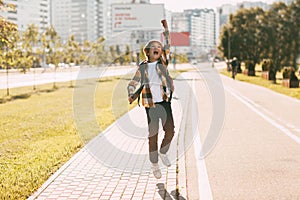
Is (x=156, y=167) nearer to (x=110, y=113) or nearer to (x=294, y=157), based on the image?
(x=294, y=157)

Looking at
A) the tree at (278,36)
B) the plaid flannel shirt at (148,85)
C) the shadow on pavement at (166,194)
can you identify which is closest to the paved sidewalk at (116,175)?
the shadow on pavement at (166,194)

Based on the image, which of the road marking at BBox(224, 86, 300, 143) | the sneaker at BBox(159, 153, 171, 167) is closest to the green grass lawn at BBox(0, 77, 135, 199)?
the sneaker at BBox(159, 153, 171, 167)

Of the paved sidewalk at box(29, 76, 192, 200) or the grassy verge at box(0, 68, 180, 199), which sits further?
the grassy verge at box(0, 68, 180, 199)

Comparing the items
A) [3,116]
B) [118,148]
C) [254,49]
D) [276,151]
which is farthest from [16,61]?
[254,49]

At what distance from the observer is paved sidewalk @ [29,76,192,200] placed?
576 centimetres

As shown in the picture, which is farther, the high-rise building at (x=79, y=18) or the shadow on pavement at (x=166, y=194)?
the high-rise building at (x=79, y=18)

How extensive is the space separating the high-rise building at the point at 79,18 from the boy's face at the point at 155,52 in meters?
183

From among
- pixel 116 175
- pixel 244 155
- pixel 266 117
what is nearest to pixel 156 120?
pixel 116 175

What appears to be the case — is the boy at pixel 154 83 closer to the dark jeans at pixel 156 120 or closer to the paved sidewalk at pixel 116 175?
the dark jeans at pixel 156 120

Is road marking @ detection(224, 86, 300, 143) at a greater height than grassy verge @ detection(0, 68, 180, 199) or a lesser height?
greater

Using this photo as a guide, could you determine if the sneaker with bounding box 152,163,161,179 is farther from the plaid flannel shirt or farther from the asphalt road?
the plaid flannel shirt

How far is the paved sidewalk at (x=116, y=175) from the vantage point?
5762 mm

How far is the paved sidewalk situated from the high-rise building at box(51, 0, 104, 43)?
592 feet

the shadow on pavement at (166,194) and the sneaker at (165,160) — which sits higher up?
the sneaker at (165,160)
